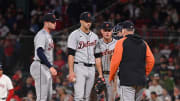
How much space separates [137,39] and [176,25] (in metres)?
9.08

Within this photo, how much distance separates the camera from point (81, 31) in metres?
7.71

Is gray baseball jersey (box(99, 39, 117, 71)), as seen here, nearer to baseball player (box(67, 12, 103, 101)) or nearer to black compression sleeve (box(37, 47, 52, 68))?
baseball player (box(67, 12, 103, 101))

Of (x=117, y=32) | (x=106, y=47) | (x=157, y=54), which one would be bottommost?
(x=157, y=54)

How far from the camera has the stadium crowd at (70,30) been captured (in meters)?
11.2

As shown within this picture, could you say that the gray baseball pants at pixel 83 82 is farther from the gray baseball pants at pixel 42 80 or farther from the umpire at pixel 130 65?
the umpire at pixel 130 65

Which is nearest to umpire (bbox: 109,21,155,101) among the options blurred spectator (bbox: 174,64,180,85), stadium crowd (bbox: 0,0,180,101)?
stadium crowd (bbox: 0,0,180,101)

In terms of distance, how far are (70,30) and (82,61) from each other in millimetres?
4197

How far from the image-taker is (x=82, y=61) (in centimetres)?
757

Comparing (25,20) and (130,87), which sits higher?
(25,20)

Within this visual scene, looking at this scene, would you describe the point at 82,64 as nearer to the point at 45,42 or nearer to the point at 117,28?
the point at 45,42

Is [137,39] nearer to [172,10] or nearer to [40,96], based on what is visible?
[40,96]

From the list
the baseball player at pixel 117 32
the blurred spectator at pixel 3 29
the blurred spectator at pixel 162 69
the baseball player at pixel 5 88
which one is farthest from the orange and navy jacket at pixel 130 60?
the blurred spectator at pixel 3 29

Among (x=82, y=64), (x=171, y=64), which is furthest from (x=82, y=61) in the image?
(x=171, y=64)

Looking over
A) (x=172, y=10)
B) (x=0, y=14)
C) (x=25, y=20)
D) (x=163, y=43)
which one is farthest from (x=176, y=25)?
(x=0, y=14)
